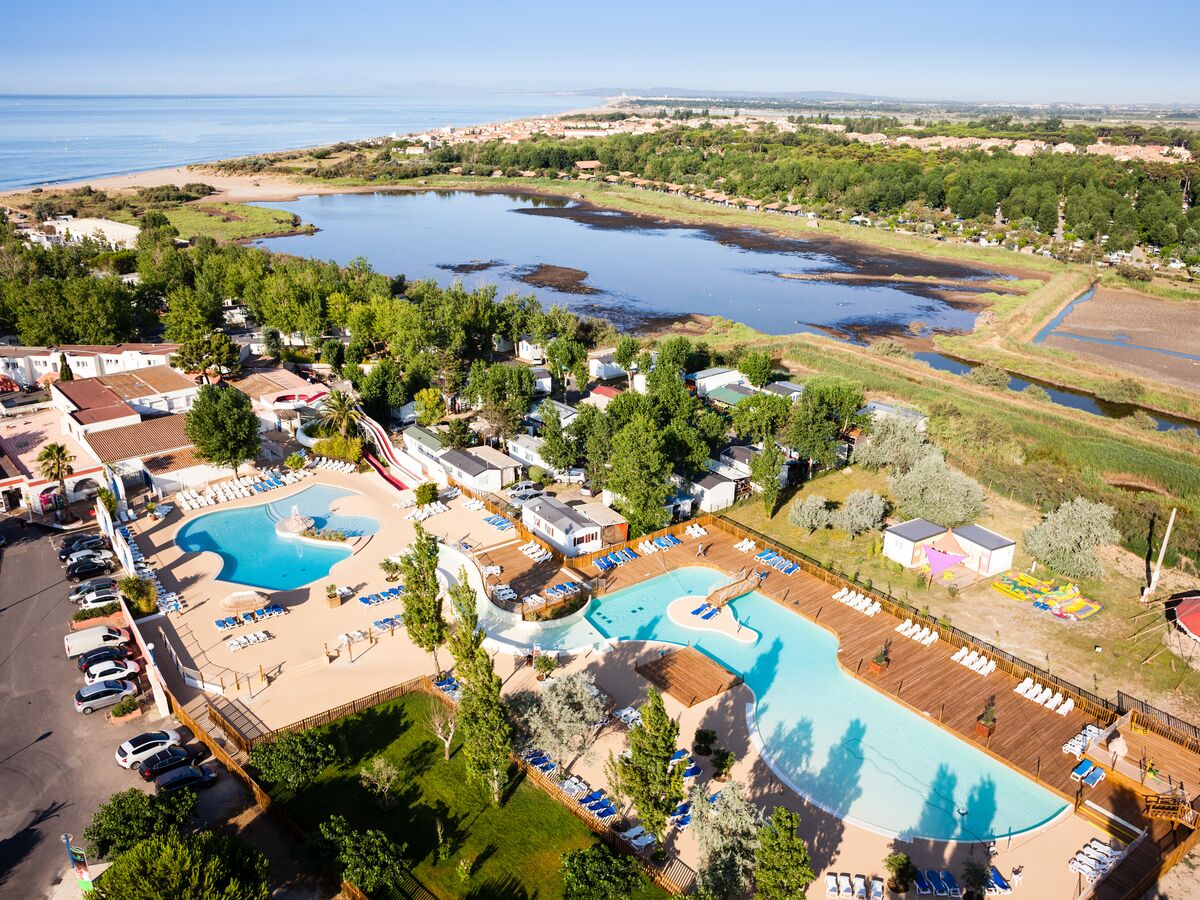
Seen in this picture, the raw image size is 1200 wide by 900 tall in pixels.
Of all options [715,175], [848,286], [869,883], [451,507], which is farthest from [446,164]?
[869,883]

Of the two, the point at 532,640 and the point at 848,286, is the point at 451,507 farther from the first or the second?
the point at 848,286

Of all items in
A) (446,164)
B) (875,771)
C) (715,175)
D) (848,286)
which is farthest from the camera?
(446,164)

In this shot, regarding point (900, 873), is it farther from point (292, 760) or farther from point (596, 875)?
point (292, 760)

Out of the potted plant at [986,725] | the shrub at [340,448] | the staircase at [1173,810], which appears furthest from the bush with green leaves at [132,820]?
the shrub at [340,448]

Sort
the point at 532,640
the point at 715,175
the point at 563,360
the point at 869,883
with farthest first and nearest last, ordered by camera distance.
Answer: the point at 715,175 → the point at 563,360 → the point at 532,640 → the point at 869,883

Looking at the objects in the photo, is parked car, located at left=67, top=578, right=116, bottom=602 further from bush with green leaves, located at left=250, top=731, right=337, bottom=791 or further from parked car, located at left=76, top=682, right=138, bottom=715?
bush with green leaves, located at left=250, top=731, right=337, bottom=791

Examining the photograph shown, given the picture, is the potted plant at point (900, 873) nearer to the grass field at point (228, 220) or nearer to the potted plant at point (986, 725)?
the potted plant at point (986, 725)

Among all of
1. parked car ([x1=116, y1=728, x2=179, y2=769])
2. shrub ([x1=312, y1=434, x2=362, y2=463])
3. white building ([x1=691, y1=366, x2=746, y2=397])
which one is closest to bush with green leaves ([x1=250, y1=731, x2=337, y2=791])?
parked car ([x1=116, y1=728, x2=179, y2=769])
